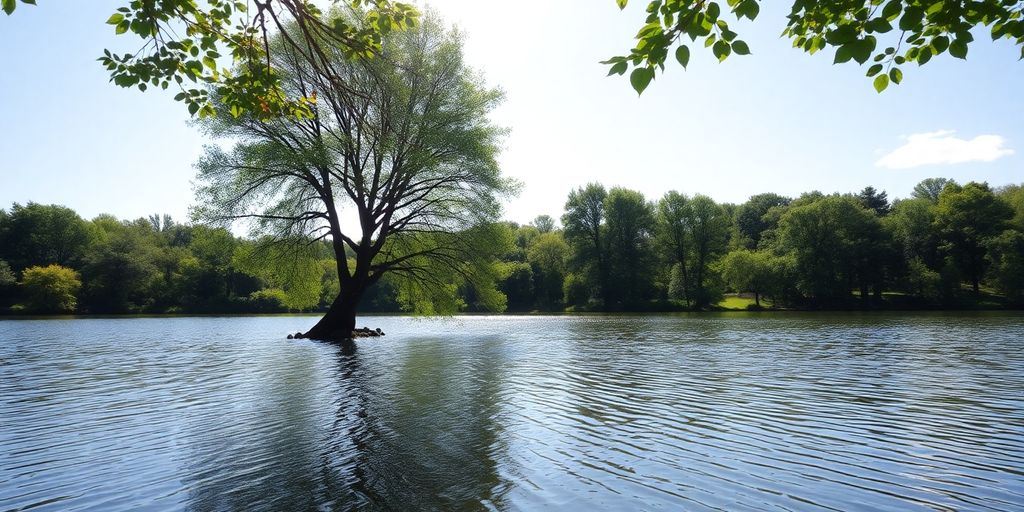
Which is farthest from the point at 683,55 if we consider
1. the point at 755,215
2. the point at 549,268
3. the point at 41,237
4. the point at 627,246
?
the point at 755,215

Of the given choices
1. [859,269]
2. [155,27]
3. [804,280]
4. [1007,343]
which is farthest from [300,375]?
[859,269]

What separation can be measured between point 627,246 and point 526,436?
7360 centimetres

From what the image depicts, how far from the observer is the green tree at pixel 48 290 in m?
72.7

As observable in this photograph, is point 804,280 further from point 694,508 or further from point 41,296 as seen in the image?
point 41,296

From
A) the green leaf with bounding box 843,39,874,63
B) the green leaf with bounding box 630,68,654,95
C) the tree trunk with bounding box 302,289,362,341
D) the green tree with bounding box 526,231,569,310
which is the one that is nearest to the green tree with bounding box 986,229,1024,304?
the green tree with bounding box 526,231,569,310

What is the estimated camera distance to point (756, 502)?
18.5 ft

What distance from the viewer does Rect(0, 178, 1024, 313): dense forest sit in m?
70.9

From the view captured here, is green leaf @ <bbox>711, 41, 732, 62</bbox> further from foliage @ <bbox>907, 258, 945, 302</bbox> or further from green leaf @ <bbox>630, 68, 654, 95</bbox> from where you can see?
foliage @ <bbox>907, 258, 945, 302</bbox>

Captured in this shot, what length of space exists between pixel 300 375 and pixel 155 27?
1143 centimetres

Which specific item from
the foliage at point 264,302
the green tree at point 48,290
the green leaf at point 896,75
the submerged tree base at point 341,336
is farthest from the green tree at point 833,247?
the green tree at point 48,290

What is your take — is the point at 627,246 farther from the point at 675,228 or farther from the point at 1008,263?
the point at 1008,263

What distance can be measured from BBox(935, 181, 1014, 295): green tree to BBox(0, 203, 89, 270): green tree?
5155 inches

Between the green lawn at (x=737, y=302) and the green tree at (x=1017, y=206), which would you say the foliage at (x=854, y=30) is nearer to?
the green lawn at (x=737, y=302)

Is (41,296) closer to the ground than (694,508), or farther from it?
farther from it
